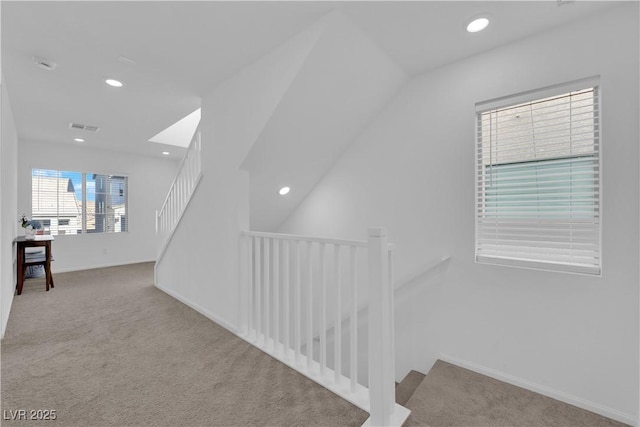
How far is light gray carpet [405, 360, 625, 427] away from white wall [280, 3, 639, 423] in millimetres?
95

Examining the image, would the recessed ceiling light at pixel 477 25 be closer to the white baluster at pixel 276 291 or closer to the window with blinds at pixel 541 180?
the window with blinds at pixel 541 180

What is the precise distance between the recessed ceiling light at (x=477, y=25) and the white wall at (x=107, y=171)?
6.25 meters

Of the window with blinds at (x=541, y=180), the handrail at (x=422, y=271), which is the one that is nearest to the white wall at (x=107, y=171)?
the handrail at (x=422, y=271)

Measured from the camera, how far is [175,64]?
2.35 metres

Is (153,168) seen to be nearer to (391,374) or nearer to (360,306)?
(360,306)

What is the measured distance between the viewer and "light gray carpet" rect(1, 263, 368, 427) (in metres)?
1.50

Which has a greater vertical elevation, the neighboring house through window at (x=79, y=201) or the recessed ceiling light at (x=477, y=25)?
the recessed ceiling light at (x=477, y=25)

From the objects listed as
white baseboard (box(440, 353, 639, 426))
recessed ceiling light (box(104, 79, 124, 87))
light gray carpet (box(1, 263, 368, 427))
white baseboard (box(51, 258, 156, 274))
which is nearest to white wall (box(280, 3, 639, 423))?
white baseboard (box(440, 353, 639, 426))

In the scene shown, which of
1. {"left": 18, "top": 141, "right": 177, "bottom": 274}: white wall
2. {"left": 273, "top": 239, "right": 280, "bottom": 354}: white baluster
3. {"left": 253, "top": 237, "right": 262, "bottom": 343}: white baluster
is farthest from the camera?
{"left": 18, "top": 141, "right": 177, "bottom": 274}: white wall

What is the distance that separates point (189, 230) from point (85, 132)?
109 inches

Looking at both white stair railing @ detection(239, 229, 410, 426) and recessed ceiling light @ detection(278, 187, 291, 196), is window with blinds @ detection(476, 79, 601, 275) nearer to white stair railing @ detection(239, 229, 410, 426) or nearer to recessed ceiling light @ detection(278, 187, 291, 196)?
white stair railing @ detection(239, 229, 410, 426)

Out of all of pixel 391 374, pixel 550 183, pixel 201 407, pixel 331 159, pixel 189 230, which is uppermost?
pixel 331 159

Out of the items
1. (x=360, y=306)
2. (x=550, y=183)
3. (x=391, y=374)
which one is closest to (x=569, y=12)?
(x=550, y=183)

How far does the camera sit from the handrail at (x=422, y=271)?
7.78 feet
